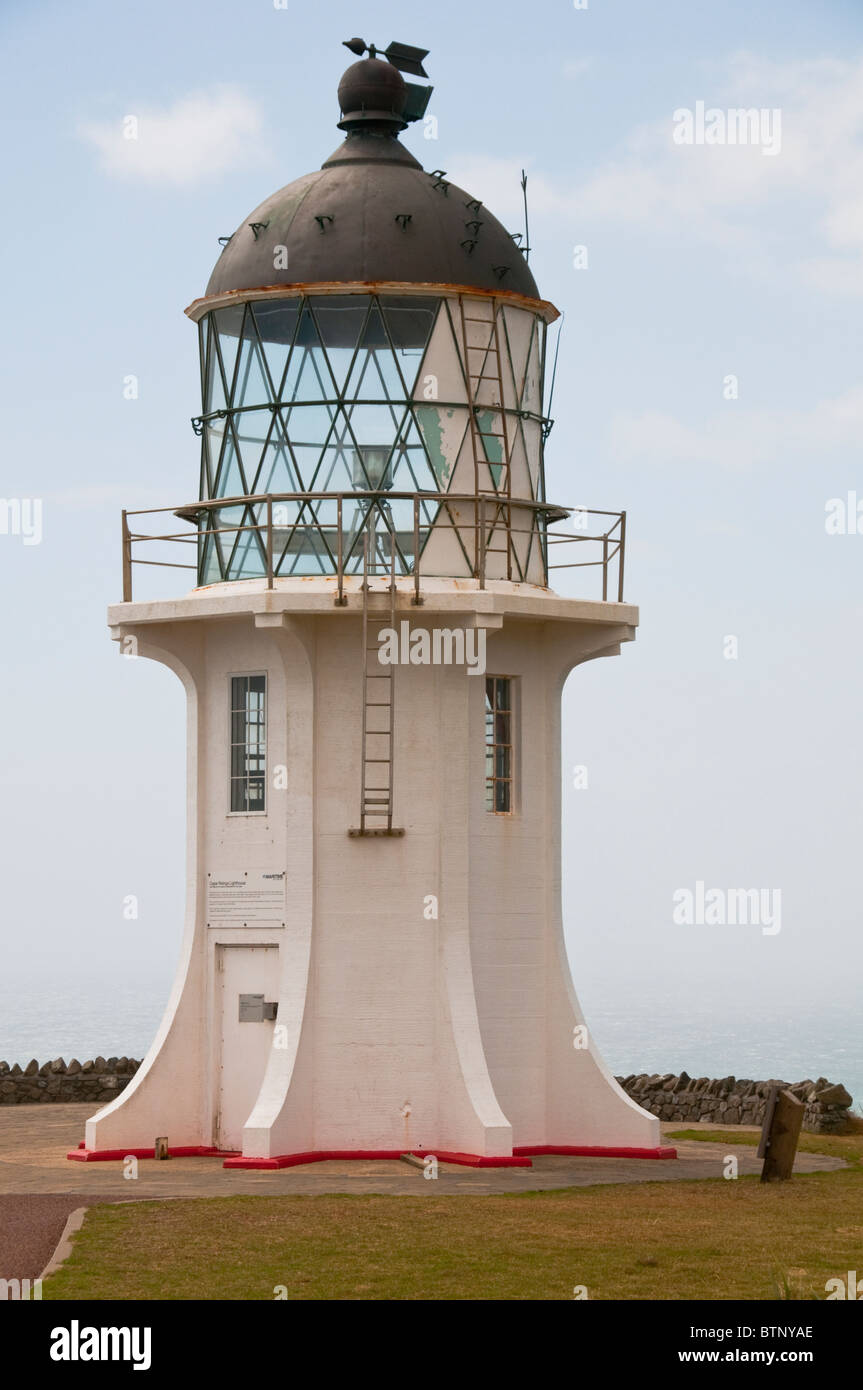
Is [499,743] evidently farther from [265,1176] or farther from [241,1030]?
[265,1176]

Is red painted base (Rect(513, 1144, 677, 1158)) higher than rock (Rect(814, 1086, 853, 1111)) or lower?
lower

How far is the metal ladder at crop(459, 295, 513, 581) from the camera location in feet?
92.1

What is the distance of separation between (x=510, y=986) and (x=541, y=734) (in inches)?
130

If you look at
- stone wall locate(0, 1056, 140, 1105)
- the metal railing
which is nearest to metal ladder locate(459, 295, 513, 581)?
the metal railing

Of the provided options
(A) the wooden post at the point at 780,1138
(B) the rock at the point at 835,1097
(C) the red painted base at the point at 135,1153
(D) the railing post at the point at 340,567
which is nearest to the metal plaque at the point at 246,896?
(C) the red painted base at the point at 135,1153

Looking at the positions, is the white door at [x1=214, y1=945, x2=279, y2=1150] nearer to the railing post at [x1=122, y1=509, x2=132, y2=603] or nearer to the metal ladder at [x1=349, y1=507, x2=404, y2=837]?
the metal ladder at [x1=349, y1=507, x2=404, y2=837]

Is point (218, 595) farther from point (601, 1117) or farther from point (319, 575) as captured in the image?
point (601, 1117)

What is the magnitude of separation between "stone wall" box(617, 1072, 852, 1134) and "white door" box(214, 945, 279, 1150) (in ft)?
25.4

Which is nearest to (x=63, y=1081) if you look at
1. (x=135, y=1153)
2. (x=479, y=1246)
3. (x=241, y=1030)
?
(x=135, y=1153)

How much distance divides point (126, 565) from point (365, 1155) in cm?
801

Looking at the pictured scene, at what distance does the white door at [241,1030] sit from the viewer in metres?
27.5

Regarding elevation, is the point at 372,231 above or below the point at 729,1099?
above

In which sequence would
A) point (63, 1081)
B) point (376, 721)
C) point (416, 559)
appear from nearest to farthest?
1. point (416, 559)
2. point (376, 721)
3. point (63, 1081)

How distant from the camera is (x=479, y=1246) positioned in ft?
64.5
